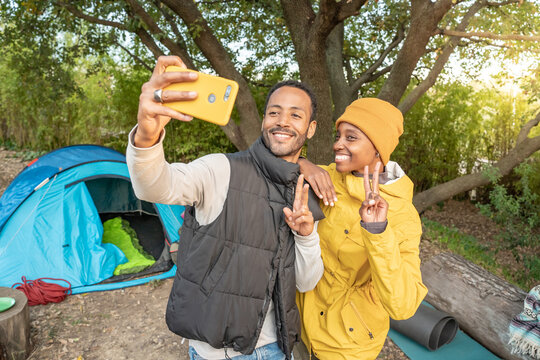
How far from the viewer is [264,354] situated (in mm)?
1350

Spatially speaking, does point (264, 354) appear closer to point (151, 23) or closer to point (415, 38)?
point (415, 38)

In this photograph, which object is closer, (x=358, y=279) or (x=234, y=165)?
(x=234, y=165)

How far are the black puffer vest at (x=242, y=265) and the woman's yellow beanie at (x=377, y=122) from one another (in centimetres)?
35

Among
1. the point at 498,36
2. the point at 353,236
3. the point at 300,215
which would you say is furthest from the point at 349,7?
the point at 300,215

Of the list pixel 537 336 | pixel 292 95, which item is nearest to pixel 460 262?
pixel 537 336

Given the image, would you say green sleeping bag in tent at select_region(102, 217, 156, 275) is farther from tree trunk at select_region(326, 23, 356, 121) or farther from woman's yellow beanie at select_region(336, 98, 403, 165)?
woman's yellow beanie at select_region(336, 98, 403, 165)

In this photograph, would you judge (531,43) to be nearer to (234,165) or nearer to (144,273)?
(234,165)

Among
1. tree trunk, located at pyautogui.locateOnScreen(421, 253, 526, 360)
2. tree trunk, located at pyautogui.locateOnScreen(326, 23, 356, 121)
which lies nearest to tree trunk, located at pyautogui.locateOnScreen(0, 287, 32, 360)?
tree trunk, located at pyautogui.locateOnScreen(421, 253, 526, 360)

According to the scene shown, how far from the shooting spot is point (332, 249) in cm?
149

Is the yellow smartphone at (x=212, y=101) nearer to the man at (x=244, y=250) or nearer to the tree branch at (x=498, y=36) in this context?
the man at (x=244, y=250)

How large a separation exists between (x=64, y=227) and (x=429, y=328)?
3489 mm

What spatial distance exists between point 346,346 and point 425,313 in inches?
75.1

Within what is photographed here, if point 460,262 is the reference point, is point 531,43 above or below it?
above

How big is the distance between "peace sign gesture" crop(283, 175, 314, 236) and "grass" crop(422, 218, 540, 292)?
407 centimetres
